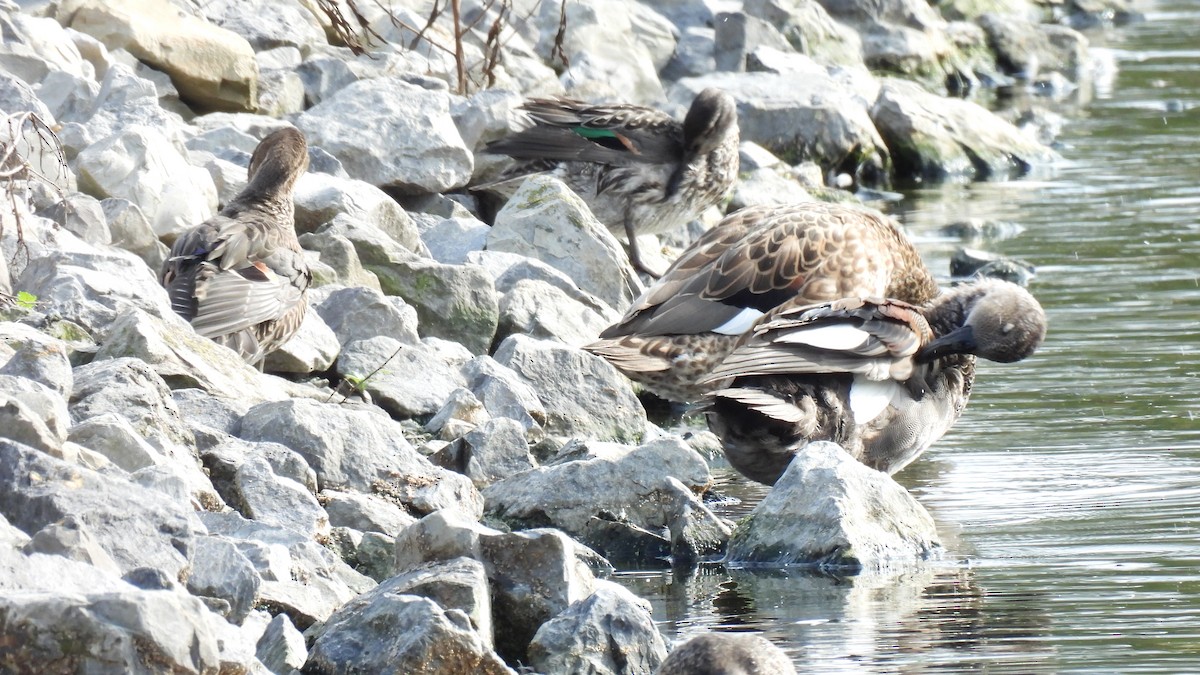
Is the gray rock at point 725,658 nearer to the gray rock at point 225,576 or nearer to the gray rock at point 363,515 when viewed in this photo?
the gray rock at point 225,576

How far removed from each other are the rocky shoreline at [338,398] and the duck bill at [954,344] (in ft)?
3.09

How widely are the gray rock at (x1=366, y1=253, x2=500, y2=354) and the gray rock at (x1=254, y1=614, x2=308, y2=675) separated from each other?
358cm

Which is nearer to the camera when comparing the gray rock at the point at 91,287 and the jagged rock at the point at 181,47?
the gray rock at the point at 91,287

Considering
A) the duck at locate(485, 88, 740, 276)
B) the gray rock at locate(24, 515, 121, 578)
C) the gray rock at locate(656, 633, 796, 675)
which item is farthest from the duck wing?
the duck at locate(485, 88, 740, 276)

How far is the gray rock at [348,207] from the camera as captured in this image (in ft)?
28.9

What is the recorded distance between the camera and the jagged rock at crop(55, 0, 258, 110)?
10.4m

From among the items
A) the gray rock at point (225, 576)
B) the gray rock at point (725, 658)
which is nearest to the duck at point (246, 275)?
Answer: the gray rock at point (225, 576)

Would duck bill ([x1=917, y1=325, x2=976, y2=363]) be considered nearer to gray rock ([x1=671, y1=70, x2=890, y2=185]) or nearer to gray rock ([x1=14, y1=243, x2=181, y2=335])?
gray rock ([x1=14, y1=243, x2=181, y2=335])

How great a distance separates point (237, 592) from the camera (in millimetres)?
4484

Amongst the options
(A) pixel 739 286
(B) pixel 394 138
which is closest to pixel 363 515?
(A) pixel 739 286

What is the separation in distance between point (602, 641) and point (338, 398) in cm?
270

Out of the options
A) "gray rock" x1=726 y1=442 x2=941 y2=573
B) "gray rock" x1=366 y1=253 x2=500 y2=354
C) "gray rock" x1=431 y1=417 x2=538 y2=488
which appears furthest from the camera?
"gray rock" x1=366 y1=253 x2=500 y2=354

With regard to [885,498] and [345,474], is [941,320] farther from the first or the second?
[345,474]

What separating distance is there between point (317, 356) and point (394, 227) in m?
1.60
